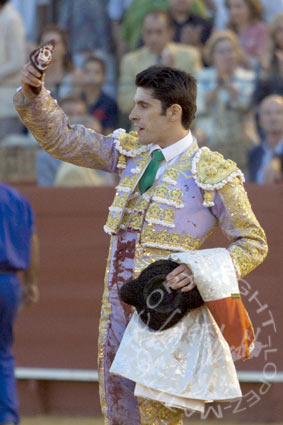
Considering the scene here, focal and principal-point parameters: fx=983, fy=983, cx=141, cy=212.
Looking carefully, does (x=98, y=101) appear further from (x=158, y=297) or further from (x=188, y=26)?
(x=158, y=297)

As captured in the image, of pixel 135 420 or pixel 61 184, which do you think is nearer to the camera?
pixel 135 420

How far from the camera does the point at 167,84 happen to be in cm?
355

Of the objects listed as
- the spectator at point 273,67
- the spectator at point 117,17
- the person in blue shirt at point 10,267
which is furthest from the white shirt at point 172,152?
the spectator at point 117,17

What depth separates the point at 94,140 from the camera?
12.3 ft

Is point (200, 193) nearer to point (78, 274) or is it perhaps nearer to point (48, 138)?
point (48, 138)

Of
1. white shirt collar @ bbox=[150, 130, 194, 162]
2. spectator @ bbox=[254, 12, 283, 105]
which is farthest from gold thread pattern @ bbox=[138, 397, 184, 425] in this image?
spectator @ bbox=[254, 12, 283, 105]

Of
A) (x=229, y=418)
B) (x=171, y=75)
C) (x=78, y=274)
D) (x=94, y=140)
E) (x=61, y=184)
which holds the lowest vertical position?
(x=229, y=418)

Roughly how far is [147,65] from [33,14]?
4.43ft

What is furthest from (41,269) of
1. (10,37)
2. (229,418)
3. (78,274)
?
(10,37)

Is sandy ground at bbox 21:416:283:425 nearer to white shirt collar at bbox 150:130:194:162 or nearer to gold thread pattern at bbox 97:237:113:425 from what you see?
gold thread pattern at bbox 97:237:113:425

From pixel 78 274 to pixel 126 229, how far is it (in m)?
2.69

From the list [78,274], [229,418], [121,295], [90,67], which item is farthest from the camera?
[90,67]

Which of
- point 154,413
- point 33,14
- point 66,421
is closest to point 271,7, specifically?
point 33,14

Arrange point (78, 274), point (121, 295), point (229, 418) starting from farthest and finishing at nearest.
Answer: point (78, 274) < point (229, 418) < point (121, 295)
